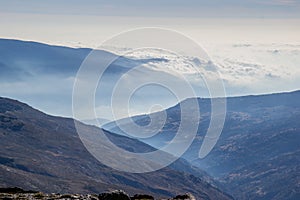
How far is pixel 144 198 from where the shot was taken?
86812mm

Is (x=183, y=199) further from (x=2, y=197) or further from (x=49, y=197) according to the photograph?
(x=2, y=197)

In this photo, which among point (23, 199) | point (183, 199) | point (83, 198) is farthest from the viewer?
point (183, 199)

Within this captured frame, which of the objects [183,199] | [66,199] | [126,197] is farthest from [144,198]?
[66,199]

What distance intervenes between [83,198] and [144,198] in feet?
59.6

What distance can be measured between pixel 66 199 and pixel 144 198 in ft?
62.6

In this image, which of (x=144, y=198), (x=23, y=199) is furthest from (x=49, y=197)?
(x=144, y=198)

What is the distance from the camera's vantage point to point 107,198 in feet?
241

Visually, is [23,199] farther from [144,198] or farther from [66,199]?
[144,198]

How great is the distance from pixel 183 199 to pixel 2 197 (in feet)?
90.0

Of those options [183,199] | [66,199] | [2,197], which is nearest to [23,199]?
[2,197]

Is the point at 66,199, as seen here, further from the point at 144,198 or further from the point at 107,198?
the point at 144,198

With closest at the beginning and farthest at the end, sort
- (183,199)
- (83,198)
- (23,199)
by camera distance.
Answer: (83,198) < (23,199) < (183,199)

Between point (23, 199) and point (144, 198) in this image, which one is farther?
point (144, 198)

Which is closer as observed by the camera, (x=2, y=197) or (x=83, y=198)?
(x=83, y=198)
